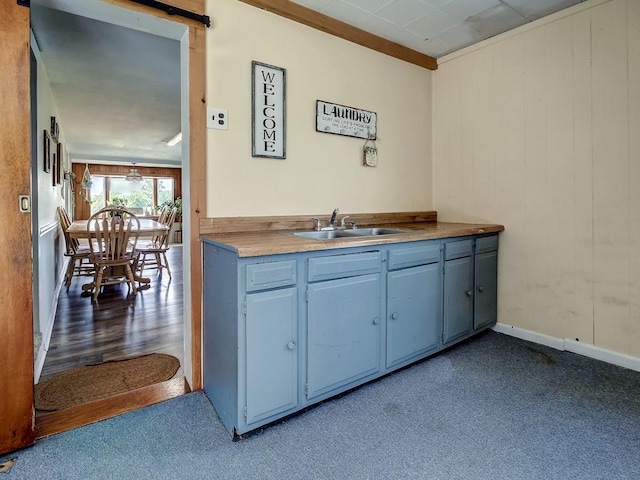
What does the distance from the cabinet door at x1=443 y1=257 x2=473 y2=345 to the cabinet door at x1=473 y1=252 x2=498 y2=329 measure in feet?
0.35

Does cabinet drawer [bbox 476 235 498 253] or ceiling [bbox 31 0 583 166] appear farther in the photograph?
cabinet drawer [bbox 476 235 498 253]

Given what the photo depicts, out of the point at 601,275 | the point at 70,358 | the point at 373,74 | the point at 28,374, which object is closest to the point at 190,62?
the point at 373,74

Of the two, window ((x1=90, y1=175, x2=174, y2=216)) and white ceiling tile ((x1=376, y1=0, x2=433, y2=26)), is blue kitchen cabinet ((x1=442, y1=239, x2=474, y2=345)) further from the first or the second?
window ((x1=90, y1=175, x2=174, y2=216))

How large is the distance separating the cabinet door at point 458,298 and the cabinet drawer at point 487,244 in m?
0.16

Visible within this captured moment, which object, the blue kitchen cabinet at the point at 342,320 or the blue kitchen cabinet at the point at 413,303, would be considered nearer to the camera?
the blue kitchen cabinet at the point at 342,320

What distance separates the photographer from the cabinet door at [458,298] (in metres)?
2.45

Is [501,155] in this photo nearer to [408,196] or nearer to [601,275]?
[408,196]

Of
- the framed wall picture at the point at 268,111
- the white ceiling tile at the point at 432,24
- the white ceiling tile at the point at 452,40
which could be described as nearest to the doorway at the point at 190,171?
the framed wall picture at the point at 268,111

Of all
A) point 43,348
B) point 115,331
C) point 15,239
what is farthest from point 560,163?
point 43,348

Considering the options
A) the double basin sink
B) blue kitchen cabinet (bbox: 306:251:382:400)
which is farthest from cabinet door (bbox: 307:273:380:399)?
the double basin sink

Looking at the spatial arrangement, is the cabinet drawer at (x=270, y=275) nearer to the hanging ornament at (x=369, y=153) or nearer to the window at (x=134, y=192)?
the hanging ornament at (x=369, y=153)

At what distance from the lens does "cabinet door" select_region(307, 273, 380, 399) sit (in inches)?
69.7

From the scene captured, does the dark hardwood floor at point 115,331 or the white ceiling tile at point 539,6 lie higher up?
the white ceiling tile at point 539,6

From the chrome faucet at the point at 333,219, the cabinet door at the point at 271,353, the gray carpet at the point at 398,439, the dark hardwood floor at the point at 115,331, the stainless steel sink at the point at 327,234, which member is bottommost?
the gray carpet at the point at 398,439
